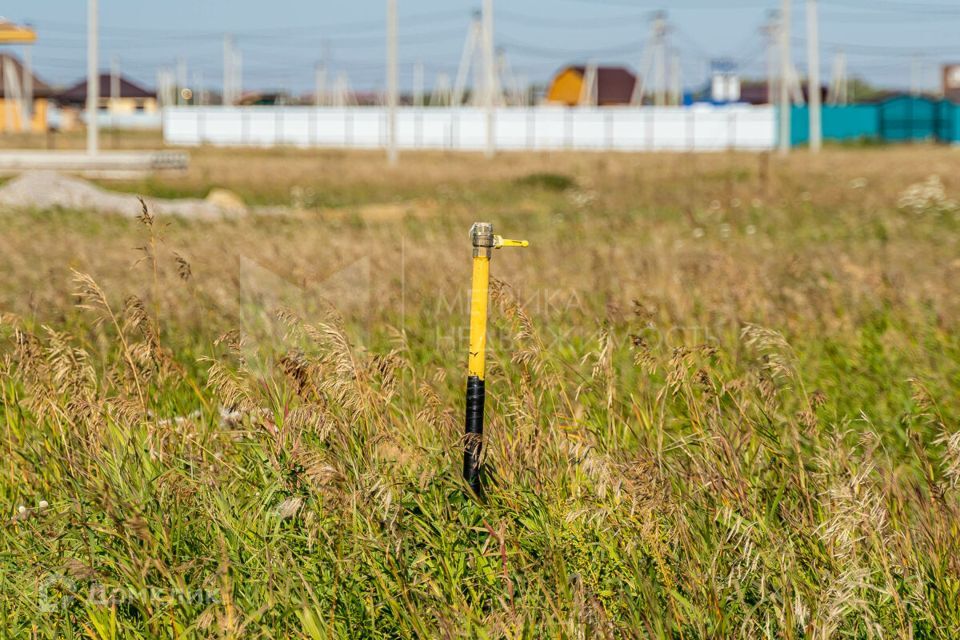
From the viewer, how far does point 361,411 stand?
3781mm

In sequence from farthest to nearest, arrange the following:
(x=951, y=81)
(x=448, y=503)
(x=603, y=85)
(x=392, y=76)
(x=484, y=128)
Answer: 1. (x=603, y=85)
2. (x=951, y=81)
3. (x=484, y=128)
4. (x=392, y=76)
5. (x=448, y=503)

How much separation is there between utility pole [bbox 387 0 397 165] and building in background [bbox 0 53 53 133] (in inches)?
2151

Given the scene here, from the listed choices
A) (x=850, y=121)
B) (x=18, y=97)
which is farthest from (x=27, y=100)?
(x=850, y=121)

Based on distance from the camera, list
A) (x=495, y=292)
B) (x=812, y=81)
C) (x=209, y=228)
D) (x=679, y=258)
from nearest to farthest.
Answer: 1. (x=495, y=292)
2. (x=679, y=258)
3. (x=209, y=228)
4. (x=812, y=81)

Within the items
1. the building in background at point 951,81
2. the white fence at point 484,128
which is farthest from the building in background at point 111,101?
the building in background at point 951,81

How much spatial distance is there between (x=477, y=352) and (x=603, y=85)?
99.2 metres

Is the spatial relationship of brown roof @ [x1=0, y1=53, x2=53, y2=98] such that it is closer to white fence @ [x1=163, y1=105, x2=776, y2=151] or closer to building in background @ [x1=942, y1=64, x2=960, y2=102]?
white fence @ [x1=163, y1=105, x2=776, y2=151]

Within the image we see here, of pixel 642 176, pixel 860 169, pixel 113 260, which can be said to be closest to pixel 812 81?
pixel 860 169

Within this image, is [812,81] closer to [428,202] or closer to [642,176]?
[642,176]

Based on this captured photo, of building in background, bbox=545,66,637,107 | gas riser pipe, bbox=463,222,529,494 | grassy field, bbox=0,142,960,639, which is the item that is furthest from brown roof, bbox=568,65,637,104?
gas riser pipe, bbox=463,222,529,494

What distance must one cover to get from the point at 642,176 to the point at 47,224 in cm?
1775

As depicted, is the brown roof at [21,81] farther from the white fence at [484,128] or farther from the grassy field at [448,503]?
the grassy field at [448,503]

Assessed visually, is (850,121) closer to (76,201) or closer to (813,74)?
(813,74)

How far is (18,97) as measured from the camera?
291ft
